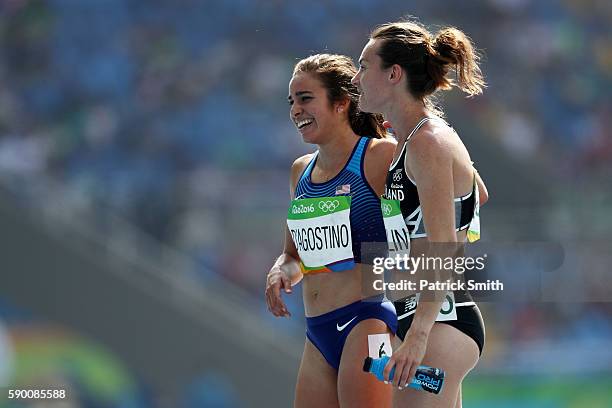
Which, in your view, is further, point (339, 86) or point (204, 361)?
point (204, 361)

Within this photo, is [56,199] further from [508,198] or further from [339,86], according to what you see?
[339,86]

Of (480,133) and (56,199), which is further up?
(480,133)

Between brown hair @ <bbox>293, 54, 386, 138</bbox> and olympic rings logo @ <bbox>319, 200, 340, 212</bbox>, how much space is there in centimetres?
35

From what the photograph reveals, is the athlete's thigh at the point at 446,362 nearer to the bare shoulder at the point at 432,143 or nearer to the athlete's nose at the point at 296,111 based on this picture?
the bare shoulder at the point at 432,143

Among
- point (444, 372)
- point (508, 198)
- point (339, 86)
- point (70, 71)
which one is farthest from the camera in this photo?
point (70, 71)

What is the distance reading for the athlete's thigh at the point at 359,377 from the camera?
3.64 m

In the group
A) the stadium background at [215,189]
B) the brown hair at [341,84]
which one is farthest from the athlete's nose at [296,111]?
the stadium background at [215,189]

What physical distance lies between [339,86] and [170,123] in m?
7.48

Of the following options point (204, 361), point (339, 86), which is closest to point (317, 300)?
point (339, 86)

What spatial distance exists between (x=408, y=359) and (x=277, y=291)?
1.00 meters

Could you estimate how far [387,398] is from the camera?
3.67 m

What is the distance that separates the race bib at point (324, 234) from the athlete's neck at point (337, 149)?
0.16 meters

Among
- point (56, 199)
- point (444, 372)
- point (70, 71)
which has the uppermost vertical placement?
point (70, 71)

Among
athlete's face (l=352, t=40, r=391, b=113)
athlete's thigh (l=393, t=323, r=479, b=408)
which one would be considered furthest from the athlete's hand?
athlete's face (l=352, t=40, r=391, b=113)
